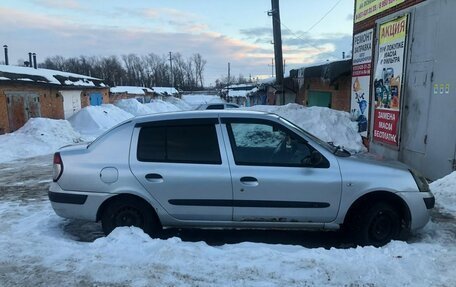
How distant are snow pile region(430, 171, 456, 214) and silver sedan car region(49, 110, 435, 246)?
182 cm

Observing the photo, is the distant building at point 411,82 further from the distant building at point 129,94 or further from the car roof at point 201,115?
the distant building at point 129,94

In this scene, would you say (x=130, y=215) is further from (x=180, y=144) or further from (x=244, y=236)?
(x=244, y=236)

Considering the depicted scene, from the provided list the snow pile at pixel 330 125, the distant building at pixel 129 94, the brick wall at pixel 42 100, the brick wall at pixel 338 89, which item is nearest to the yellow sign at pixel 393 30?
the snow pile at pixel 330 125

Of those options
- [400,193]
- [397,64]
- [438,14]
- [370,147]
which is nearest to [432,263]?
[400,193]

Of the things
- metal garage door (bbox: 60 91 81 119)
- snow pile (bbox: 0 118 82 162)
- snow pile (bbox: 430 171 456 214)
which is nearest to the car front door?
snow pile (bbox: 430 171 456 214)

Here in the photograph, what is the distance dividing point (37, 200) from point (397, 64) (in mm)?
8618

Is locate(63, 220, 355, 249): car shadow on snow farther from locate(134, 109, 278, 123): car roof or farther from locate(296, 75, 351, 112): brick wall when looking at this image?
locate(296, 75, 351, 112): brick wall

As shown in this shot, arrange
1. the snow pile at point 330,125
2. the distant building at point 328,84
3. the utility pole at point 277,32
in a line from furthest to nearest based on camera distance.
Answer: the utility pole at point 277,32 < the distant building at point 328,84 < the snow pile at point 330,125

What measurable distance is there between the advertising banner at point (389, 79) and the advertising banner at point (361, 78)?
3.01 ft

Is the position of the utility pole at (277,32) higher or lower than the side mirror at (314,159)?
higher

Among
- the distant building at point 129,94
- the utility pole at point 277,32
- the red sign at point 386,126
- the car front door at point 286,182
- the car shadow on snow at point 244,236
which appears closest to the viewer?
the car front door at point 286,182

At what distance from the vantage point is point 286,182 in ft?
15.5

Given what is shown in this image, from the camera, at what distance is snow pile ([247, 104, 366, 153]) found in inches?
534

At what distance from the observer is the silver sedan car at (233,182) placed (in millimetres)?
4750
